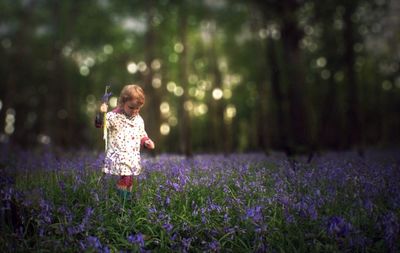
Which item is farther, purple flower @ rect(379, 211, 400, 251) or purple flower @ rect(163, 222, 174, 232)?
purple flower @ rect(163, 222, 174, 232)

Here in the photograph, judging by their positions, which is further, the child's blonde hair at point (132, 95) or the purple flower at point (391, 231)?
the child's blonde hair at point (132, 95)

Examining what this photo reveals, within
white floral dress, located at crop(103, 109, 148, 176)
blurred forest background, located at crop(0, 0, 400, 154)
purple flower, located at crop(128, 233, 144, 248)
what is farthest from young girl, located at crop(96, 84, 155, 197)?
blurred forest background, located at crop(0, 0, 400, 154)

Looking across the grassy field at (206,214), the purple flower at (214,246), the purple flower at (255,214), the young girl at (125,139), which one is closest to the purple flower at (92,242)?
the grassy field at (206,214)

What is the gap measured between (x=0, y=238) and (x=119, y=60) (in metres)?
30.7

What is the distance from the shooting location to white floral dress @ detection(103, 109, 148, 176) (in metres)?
6.17

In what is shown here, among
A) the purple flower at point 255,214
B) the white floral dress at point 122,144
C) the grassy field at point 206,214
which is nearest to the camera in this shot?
the grassy field at point 206,214

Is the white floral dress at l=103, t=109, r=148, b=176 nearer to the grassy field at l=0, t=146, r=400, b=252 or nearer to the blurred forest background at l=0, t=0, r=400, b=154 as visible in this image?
the grassy field at l=0, t=146, r=400, b=252

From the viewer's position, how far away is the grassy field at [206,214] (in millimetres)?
4727

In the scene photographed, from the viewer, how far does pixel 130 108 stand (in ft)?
21.2

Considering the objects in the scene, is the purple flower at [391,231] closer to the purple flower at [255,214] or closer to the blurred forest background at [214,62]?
the purple flower at [255,214]

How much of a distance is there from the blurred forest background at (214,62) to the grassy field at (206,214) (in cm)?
809

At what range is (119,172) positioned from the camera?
6141mm

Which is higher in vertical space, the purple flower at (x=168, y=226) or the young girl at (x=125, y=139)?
the young girl at (x=125, y=139)

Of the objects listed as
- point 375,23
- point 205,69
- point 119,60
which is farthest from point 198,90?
point 375,23
